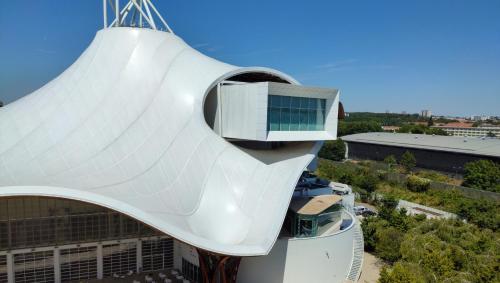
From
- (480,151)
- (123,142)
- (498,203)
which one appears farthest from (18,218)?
(480,151)

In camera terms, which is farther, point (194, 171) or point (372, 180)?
point (372, 180)

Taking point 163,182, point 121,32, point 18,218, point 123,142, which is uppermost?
point 121,32

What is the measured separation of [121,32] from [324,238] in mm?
16936

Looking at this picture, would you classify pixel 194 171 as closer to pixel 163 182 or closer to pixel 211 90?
pixel 163 182

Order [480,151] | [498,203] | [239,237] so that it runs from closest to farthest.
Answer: [239,237] → [498,203] → [480,151]

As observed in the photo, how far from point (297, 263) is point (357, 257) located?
6119 millimetres

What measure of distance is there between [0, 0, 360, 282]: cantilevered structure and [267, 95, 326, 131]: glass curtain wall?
58 mm

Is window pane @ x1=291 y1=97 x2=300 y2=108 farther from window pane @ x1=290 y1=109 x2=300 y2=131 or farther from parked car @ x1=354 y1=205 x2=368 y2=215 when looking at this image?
parked car @ x1=354 y1=205 x2=368 y2=215

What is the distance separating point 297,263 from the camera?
20953 mm

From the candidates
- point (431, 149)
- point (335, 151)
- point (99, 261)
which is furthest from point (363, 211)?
point (335, 151)

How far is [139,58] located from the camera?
23.7 metres

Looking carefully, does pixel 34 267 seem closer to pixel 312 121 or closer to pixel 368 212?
pixel 312 121

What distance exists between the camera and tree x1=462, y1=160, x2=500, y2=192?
153 ft

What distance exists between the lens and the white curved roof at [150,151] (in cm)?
1775
